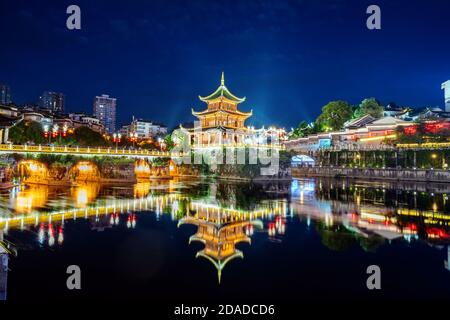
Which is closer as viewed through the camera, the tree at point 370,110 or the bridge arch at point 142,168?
the bridge arch at point 142,168

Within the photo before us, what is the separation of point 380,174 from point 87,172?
134 ft

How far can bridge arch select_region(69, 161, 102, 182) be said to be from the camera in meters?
41.6

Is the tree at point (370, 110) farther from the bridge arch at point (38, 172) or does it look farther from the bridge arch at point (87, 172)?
the bridge arch at point (38, 172)

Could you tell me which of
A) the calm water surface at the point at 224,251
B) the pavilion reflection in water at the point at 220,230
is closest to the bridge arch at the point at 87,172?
the calm water surface at the point at 224,251

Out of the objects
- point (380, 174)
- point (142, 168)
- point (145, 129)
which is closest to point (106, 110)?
point (145, 129)

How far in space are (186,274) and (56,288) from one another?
360 cm

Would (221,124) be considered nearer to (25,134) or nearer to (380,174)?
(380,174)

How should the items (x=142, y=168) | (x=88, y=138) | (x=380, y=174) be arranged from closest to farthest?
(x=380, y=174)
(x=88, y=138)
(x=142, y=168)

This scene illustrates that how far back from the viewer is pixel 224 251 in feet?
40.0

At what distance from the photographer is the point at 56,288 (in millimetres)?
8914

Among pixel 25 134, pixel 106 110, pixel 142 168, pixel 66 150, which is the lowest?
pixel 142 168

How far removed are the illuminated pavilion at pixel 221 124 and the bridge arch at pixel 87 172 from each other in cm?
1723

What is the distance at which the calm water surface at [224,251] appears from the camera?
8914 mm
